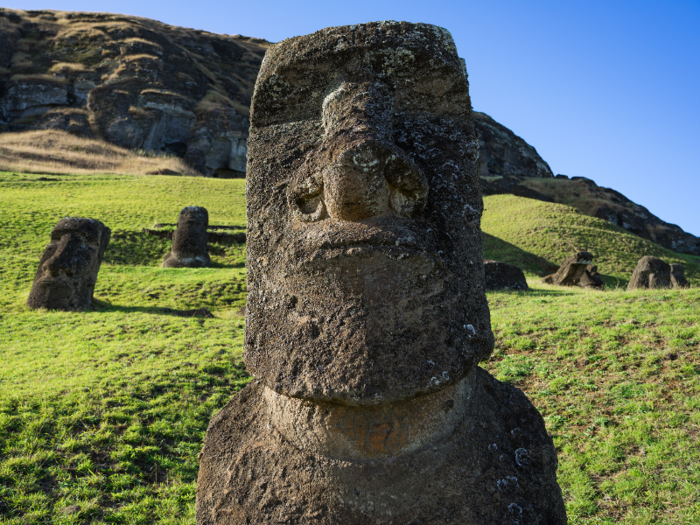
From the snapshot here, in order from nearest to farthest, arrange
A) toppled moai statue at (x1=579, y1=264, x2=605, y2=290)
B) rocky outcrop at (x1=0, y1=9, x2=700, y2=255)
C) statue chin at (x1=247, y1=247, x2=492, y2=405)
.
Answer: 1. statue chin at (x1=247, y1=247, x2=492, y2=405)
2. toppled moai statue at (x1=579, y1=264, x2=605, y2=290)
3. rocky outcrop at (x1=0, y1=9, x2=700, y2=255)

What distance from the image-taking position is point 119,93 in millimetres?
50031

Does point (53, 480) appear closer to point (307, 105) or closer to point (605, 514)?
point (307, 105)

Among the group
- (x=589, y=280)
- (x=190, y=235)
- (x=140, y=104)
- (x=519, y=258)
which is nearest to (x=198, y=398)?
(x=190, y=235)

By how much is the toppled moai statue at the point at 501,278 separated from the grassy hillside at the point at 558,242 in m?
10.2

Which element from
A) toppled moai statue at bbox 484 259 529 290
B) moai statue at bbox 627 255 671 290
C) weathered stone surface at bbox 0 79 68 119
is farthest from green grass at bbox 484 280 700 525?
weathered stone surface at bbox 0 79 68 119

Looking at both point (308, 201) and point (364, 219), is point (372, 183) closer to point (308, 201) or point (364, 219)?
point (364, 219)

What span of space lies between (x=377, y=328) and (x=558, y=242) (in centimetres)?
3030

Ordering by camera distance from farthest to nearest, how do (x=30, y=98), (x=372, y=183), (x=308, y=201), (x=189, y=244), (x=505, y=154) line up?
(x=505, y=154), (x=30, y=98), (x=189, y=244), (x=308, y=201), (x=372, y=183)

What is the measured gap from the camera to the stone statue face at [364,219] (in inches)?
77.1

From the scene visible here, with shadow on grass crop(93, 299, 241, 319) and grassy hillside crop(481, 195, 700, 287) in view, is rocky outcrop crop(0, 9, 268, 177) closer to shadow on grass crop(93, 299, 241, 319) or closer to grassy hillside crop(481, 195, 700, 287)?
grassy hillside crop(481, 195, 700, 287)

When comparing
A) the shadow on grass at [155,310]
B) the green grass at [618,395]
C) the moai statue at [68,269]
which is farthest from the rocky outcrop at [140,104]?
the green grass at [618,395]

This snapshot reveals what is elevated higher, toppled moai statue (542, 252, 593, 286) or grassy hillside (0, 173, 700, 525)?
toppled moai statue (542, 252, 593, 286)

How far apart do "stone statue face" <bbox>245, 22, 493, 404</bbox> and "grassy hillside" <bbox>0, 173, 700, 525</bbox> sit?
9.84ft

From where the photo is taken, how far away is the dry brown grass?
37344mm
